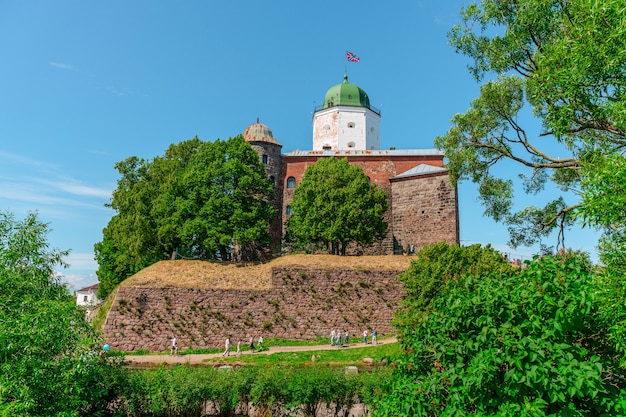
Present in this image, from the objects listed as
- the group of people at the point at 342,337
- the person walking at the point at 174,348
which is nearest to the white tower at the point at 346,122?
the group of people at the point at 342,337

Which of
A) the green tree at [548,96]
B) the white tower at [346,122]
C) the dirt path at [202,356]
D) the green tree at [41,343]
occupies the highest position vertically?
the white tower at [346,122]

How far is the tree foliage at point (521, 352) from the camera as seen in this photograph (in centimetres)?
529

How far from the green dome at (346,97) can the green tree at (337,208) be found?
15.8 meters

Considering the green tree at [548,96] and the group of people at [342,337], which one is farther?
the group of people at [342,337]

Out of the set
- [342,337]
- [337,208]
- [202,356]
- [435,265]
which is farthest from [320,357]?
[337,208]

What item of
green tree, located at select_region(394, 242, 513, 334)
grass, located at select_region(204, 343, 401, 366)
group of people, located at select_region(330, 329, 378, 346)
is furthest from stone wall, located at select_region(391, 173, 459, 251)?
grass, located at select_region(204, 343, 401, 366)

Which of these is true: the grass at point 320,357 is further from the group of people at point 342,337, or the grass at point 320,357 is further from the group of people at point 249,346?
the group of people at point 342,337

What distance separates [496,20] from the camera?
45.8 feet

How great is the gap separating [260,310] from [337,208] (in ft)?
33.0

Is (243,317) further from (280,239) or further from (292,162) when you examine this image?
(292,162)

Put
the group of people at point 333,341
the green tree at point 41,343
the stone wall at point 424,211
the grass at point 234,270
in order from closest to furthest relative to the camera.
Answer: the green tree at point 41,343, the group of people at point 333,341, the grass at point 234,270, the stone wall at point 424,211

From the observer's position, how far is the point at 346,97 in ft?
164

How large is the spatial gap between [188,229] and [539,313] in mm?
26965

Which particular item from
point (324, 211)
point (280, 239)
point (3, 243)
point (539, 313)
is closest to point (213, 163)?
point (324, 211)
